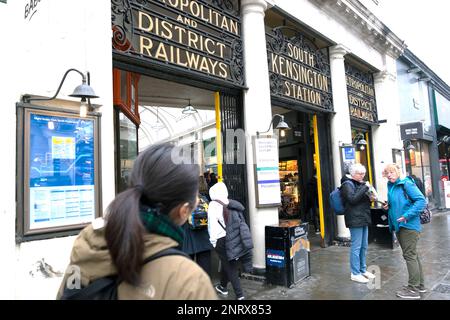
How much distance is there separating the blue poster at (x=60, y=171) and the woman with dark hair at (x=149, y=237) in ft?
7.07

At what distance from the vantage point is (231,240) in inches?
189

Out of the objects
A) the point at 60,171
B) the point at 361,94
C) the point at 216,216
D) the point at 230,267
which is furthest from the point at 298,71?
the point at 60,171

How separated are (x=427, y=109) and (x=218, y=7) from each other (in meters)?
13.9

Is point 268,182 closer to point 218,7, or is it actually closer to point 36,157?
point 218,7

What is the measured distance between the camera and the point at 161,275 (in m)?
1.05

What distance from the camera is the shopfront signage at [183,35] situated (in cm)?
456

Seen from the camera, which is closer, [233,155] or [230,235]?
[230,235]

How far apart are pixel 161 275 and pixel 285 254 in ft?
15.4

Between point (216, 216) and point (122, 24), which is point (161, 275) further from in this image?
point (122, 24)

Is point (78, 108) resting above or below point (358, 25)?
below

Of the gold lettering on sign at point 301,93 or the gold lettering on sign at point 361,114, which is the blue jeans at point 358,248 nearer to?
the gold lettering on sign at point 301,93

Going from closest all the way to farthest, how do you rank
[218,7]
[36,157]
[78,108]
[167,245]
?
[167,245] → [36,157] → [78,108] → [218,7]

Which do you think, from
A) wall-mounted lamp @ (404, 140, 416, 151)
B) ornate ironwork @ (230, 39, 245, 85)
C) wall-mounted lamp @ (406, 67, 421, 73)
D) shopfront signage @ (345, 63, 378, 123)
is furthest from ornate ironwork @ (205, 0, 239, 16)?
wall-mounted lamp @ (406, 67, 421, 73)

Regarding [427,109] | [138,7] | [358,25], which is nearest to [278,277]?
[138,7]
